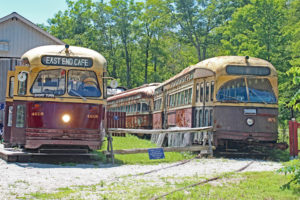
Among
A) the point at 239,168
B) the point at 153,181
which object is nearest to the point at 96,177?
the point at 153,181

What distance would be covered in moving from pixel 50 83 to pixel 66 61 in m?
0.74

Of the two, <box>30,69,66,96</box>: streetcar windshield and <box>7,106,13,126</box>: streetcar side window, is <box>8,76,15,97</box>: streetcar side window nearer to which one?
<box>7,106,13,126</box>: streetcar side window

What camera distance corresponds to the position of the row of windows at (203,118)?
626 inches

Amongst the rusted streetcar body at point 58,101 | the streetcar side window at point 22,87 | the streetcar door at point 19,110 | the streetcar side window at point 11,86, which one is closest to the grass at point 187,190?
the rusted streetcar body at point 58,101

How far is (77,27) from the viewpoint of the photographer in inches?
2441

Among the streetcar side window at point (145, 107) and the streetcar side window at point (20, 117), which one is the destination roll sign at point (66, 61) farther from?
the streetcar side window at point (145, 107)

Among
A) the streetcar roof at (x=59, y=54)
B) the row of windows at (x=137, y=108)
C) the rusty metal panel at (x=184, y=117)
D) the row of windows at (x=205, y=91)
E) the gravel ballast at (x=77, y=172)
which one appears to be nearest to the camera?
the gravel ballast at (x=77, y=172)

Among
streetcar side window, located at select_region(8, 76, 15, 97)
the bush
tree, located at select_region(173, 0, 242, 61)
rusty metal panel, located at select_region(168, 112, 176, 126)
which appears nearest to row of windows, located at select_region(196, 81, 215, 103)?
rusty metal panel, located at select_region(168, 112, 176, 126)

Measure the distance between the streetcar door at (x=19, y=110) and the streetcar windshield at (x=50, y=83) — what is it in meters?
0.31

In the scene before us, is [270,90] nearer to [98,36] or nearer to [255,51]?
[255,51]

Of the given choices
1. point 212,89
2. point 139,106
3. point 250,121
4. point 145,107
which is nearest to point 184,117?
point 212,89

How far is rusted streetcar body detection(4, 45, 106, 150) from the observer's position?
13039 millimetres

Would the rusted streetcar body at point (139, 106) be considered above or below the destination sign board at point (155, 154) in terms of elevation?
above

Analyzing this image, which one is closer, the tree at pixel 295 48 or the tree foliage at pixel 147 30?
the tree at pixel 295 48
